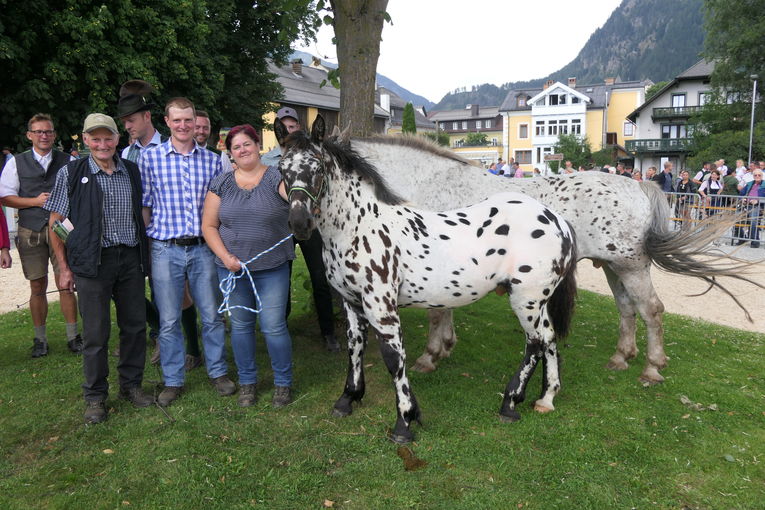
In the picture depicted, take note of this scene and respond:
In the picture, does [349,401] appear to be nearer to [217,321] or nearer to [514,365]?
[217,321]

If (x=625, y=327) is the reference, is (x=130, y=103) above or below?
above

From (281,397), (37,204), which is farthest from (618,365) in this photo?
(37,204)

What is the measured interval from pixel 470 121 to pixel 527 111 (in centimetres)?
2240

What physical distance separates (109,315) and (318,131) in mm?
2232

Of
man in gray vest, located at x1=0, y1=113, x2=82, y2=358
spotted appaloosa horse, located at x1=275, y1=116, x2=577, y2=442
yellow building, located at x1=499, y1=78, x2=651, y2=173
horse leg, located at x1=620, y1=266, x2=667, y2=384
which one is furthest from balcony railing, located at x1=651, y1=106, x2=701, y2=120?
man in gray vest, located at x1=0, y1=113, x2=82, y2=358

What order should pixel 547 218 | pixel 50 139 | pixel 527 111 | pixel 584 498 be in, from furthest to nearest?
1. pixel 527 111
2. pixel 50 139
3. pixel 547 218
4. pixel 584 498

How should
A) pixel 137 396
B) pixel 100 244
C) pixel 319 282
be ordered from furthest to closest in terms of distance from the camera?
1. pixel 319 282
2. pixel 137 396
3. pixel 100 244

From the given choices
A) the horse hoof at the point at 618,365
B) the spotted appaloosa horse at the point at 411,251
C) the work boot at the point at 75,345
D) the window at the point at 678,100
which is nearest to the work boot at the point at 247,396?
the spotted appaloosa horse at the point at 411,251

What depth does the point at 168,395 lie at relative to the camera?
4430 mm

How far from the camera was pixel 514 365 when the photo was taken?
543cm

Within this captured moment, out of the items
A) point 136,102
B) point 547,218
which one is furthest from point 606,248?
point 136,102

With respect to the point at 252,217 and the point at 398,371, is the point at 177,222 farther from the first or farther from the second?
the point at 398,371

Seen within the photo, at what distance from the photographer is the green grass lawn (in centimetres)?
320

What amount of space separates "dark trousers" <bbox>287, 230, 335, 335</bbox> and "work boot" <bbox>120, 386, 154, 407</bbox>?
161 centimetres
